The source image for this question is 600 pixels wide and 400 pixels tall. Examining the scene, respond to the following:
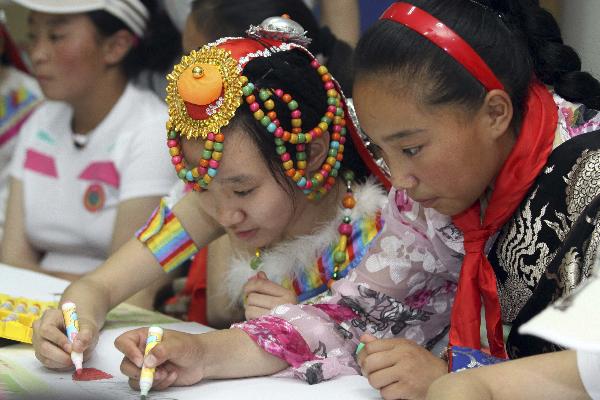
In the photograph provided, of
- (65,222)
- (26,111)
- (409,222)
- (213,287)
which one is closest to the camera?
(409,222)

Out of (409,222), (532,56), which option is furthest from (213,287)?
(532,56)

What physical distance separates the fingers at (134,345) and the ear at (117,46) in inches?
45.9

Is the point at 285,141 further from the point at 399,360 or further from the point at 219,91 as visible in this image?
the point at 399,360

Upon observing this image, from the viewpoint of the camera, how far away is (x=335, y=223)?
1.46m

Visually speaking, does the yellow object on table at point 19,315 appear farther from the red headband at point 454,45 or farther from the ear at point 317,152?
the red headband at point 454,45

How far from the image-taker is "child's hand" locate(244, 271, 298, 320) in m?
1.36

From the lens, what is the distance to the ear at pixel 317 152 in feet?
4.65

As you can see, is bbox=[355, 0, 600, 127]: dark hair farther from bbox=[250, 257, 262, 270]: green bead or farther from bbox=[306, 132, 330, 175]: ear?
bbox=[250, 257, 262, 270]: green bead

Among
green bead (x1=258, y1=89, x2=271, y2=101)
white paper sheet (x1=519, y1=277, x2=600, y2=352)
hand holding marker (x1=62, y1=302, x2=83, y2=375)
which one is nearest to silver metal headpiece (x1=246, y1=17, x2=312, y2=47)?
green bead (x1=258, y1=89, x2=271, y2=101)

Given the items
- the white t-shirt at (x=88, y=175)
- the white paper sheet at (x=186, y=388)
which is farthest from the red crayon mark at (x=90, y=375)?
the white t-shirt at (x=88, y=175)

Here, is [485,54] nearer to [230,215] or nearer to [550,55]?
[550,55]

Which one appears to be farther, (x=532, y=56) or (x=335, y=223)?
(x=335, y=223)

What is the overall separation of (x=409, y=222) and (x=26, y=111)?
1428 mm

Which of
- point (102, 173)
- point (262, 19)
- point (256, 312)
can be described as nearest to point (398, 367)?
point (256, 312)
